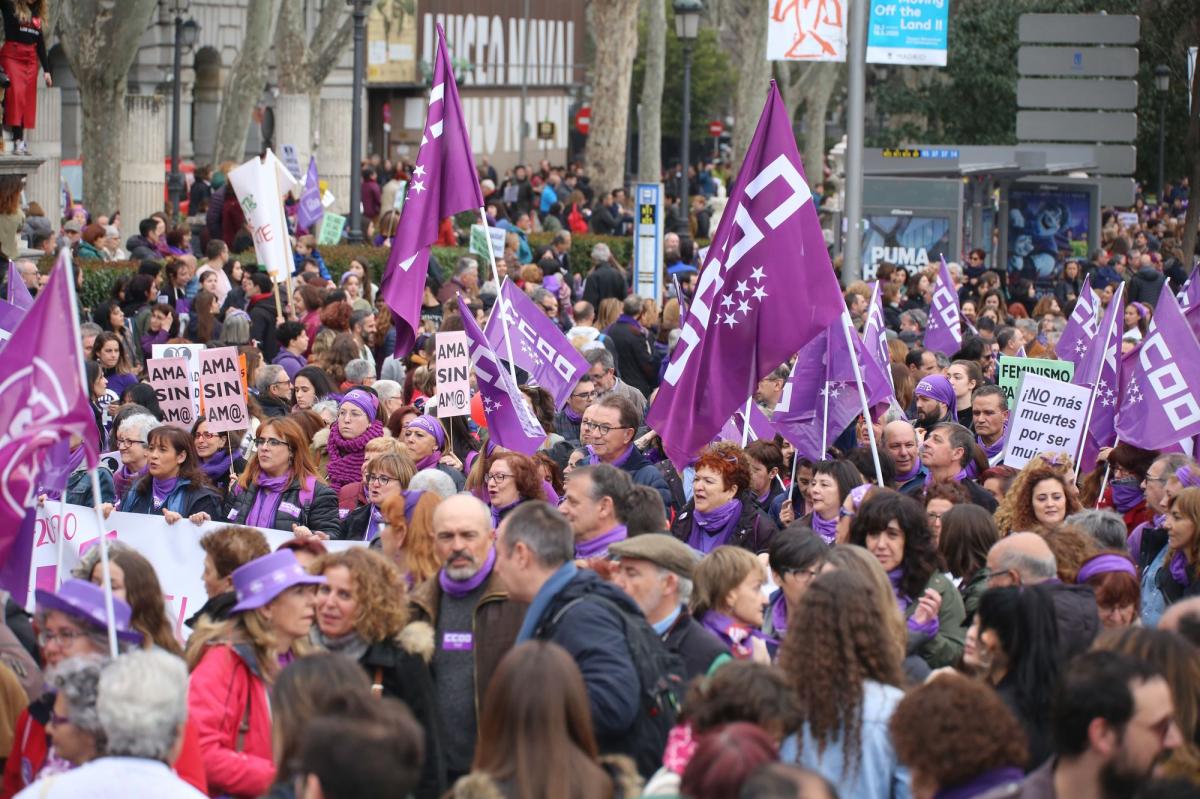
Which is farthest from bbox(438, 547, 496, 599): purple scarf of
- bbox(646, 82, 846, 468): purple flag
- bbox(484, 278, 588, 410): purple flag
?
bbox(484, 278, 588, 410): purple flag

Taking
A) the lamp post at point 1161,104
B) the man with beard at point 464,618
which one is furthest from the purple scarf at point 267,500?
the lamp post at point 1161,104

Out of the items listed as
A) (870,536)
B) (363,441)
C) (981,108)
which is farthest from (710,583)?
(981,108)

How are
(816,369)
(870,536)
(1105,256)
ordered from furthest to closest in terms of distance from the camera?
(1105,256) → (816,369) → (870,536)

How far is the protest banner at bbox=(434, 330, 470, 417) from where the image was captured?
34.7 feet

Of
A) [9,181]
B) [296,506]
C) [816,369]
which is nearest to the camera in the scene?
[296,506]

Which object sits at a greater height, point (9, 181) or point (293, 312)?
point (9, 181)

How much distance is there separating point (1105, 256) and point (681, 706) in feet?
78.2

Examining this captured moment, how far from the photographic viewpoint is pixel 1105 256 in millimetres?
28031

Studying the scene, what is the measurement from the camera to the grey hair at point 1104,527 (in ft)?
25.2

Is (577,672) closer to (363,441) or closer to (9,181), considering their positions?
(363,441)

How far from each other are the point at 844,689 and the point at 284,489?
456 cm

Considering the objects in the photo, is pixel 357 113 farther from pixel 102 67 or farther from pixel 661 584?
pixel 661 584

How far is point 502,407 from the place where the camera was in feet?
34.4

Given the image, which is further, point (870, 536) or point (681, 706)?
point (870, 536)
